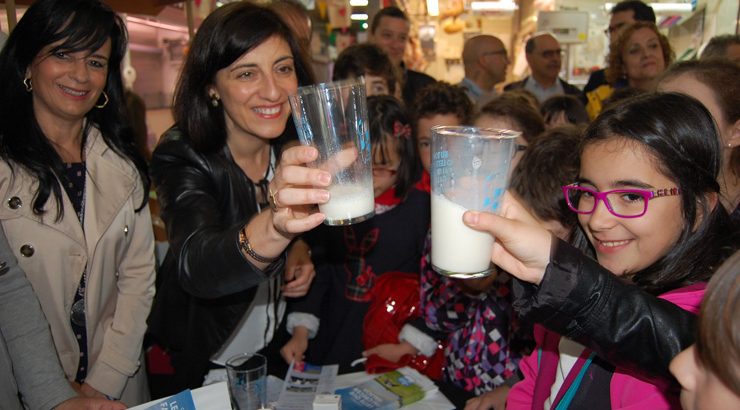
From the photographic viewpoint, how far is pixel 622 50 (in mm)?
4121

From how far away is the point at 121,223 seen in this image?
6.70 ft

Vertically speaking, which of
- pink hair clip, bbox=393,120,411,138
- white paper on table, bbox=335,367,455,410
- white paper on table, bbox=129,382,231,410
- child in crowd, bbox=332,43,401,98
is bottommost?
white paper on table, bbox=335,367,455,410

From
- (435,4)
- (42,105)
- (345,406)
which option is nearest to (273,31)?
(42,105)

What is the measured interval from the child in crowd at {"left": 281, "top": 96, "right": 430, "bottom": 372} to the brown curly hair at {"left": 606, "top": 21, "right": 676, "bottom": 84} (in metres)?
2.45

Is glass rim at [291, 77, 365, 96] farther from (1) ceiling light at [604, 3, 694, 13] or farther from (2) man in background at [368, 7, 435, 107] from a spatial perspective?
(1) ceiling light at [604, 3, 694, 13]

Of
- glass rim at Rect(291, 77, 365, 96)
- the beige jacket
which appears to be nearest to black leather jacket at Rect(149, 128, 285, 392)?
the beige jacket

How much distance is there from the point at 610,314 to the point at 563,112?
2.78m

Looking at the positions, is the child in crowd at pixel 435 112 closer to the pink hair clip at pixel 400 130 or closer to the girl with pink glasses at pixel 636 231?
the pink hair clip at pixel 400 130

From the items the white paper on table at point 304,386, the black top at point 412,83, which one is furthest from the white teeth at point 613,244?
the black top at point 412,83

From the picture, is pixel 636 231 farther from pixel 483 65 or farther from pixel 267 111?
pixel 483 65

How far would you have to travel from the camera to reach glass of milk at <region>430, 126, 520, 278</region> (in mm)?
981

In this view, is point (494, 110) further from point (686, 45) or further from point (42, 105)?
point (686, 45)

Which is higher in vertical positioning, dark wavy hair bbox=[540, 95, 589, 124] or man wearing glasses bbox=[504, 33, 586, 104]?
man wearing glasses bbox=[504, 33, 586, 104]

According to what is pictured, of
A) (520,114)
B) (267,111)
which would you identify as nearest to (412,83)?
(520,114)
